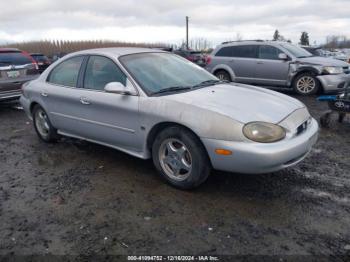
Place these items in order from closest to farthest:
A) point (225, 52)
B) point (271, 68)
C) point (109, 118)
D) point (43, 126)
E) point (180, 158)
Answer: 1. point (180, 158)
2. point (109, 118)
3. point (43, 126)
4. point (271, 68)
5. point (225, 52)

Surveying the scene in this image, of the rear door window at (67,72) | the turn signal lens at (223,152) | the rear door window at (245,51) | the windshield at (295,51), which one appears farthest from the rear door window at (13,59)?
the windshield at (295,51)

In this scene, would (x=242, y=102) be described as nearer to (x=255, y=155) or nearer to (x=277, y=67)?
(x=255, y=155)

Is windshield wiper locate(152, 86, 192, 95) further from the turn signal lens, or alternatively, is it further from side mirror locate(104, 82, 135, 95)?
the turn signal lens

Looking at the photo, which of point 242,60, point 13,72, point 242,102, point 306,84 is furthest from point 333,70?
point 13,72

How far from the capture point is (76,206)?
11.0ft

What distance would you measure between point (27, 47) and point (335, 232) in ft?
132

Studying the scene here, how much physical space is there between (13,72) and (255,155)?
7.32 m

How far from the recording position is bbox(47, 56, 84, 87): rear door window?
4.59 m

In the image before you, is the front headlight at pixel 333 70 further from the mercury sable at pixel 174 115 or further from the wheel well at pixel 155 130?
the wheel well at pixel 155 130

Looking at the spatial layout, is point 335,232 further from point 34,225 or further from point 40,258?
point 34,225

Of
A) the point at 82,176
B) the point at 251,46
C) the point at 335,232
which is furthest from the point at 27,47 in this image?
the point at 335,232

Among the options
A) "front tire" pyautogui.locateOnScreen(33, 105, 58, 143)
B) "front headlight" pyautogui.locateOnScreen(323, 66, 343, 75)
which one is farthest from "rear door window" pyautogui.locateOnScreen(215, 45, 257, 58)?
"front tire" pyautogui.locateOnScreen(33, 105, 58, 143)

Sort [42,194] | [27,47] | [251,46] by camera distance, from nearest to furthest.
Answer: [42,194] → [251,46] → [27,47]

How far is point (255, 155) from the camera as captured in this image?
3.00 m
